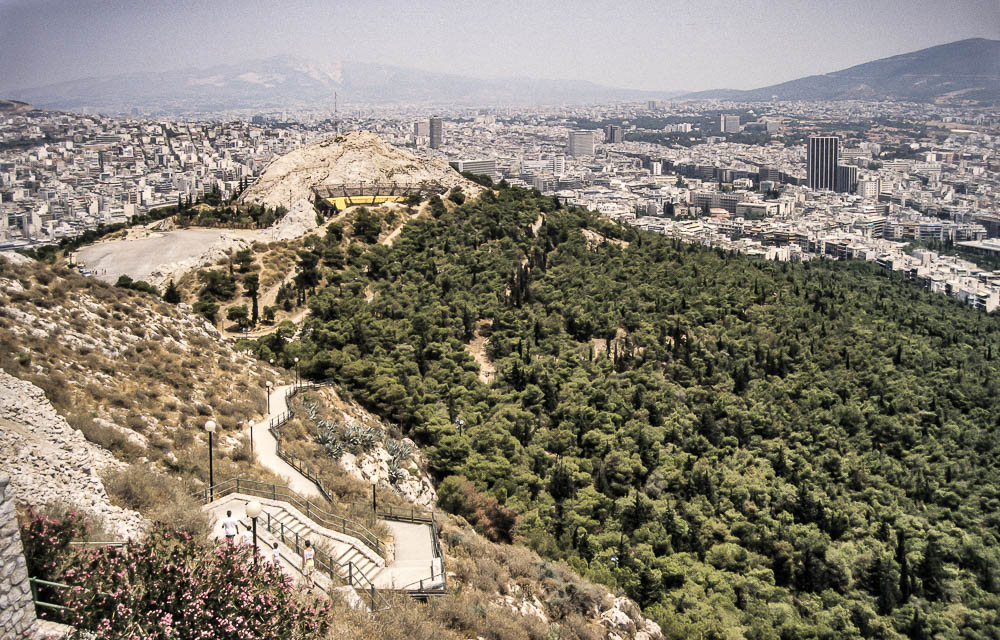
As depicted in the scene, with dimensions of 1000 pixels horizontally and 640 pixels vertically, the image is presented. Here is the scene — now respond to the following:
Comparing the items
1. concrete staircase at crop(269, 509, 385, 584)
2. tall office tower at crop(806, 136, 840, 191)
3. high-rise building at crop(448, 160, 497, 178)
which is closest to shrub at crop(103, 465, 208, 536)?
concrete staircase at crop(269, 509, 385, 584)

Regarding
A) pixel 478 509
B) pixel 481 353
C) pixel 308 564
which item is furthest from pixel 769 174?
pixel 308 564

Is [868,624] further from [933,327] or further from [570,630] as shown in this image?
[933,327]

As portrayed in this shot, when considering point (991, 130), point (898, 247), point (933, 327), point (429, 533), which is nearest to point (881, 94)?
point (991, 130)

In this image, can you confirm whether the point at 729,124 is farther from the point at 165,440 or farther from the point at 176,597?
the point at 176,597

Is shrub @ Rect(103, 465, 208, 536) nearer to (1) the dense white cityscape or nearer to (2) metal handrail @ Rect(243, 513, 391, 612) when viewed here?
(2) metal handrail @ Rect(243, 513, 391, 612)

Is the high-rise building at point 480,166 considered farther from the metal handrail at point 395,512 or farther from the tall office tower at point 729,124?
the metal handrail at point 395,512

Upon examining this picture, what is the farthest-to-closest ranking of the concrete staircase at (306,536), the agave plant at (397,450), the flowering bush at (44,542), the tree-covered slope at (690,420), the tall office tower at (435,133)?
the tall office tower at (435,133), the tree-covered slope at (690,420), the agave plant at (397,450), the concrete staircase at (306,536), the flowering bush at (44,542)

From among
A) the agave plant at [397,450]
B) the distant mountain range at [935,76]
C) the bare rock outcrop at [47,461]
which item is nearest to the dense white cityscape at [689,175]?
the distant mountain range at [935,76]
